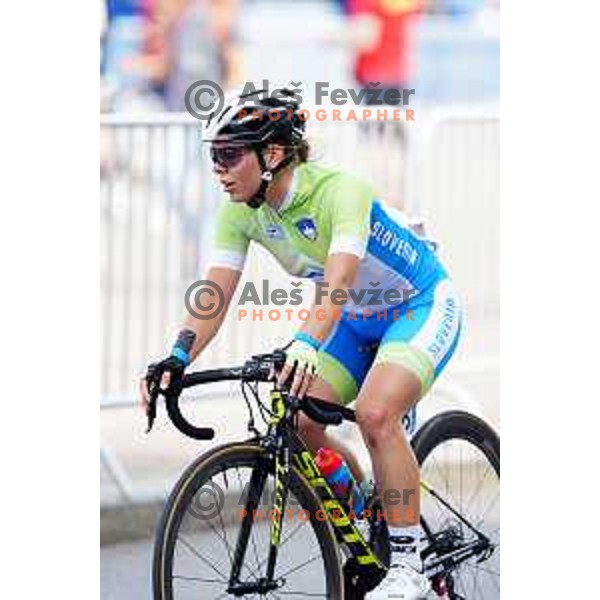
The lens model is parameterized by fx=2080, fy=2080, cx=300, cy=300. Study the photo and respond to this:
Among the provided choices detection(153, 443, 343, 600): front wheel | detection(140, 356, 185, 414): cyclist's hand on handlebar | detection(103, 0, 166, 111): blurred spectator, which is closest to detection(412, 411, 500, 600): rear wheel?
detection(153, 443, 343, 600): front wheel

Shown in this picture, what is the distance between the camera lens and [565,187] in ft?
20.6

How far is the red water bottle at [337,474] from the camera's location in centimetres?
596

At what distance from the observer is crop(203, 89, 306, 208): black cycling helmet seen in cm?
568

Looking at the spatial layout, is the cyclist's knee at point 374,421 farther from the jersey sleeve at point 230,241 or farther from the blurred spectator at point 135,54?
the blurred spectator at point 135,54

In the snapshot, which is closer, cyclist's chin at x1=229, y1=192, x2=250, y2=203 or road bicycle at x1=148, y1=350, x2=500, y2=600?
road bicycle at x1=148, y1=350, x2=500, y2=600

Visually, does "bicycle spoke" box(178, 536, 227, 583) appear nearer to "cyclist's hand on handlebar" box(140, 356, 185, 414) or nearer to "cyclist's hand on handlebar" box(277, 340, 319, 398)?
"cyclist's hand on handlebar" box(140, 356, 185, 414)

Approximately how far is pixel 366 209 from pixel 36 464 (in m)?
1.18

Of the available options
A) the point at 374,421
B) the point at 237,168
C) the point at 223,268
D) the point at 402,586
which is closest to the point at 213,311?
the point at 223,268

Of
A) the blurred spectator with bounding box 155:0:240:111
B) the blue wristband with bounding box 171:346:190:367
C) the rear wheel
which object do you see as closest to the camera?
the blue wristband with bounding box 171:346:190:367

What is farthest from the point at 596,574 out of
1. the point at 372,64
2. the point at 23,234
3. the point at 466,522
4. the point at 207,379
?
the point at 372,64

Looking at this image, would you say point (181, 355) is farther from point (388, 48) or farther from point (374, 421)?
point (388, 48)

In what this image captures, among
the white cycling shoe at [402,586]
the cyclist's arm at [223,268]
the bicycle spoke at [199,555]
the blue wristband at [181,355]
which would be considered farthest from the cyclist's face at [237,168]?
the white cycling shoe at [402,586]

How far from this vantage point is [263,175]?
5762mm

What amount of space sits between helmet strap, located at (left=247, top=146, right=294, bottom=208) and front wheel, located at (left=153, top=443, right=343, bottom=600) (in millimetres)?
693
